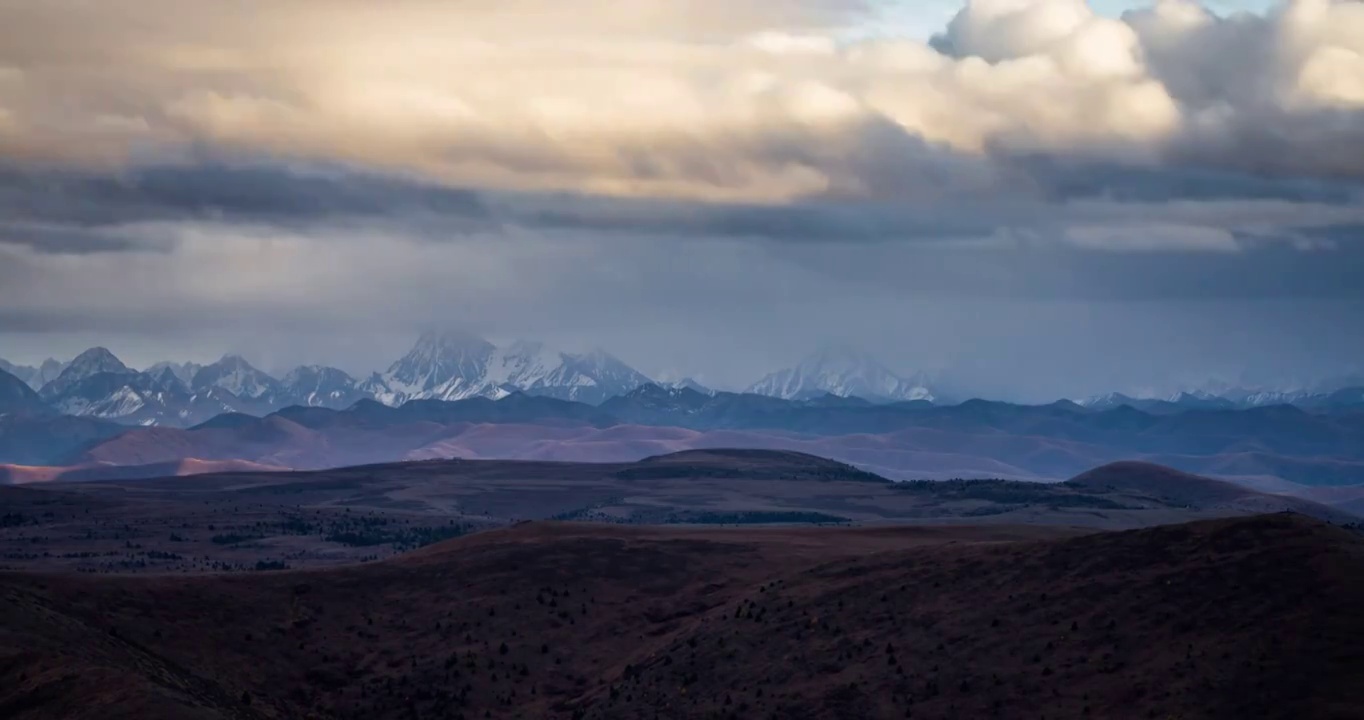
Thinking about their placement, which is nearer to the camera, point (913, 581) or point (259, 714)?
point (259, 714)

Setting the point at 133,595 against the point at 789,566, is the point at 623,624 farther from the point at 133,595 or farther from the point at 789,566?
the point at 133,595

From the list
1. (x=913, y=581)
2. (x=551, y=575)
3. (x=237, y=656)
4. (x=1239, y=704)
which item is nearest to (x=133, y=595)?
(x=237, y=656)

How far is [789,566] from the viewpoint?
116 m

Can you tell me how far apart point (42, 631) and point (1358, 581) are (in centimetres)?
6468

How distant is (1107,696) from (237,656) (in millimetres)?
49008

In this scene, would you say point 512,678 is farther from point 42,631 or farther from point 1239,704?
point 1239,704

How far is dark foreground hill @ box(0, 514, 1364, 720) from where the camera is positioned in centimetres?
7356

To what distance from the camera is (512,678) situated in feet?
311

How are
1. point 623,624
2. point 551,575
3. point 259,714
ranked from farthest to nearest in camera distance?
point 551,575, point 623,624, point 259,714

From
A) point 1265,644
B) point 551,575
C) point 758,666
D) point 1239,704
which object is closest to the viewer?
point 1239,704

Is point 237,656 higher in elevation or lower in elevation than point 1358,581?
lower

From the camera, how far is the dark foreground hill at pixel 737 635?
73562 mm

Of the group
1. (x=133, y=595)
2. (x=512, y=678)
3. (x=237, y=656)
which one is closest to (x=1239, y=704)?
(x=512, y=678)

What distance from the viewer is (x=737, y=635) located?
94000 millimetres
